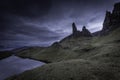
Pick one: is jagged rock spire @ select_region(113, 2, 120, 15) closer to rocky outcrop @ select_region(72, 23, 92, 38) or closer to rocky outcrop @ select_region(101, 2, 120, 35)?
rocky outcrop @ select_region(101, 2, 120, 35)

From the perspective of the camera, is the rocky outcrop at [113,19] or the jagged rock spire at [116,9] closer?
the rocky outcrop at [113,19]

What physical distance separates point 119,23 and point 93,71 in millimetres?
120088

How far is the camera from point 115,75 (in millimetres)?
12656

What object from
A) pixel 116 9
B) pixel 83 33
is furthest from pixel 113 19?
pixel 83 33

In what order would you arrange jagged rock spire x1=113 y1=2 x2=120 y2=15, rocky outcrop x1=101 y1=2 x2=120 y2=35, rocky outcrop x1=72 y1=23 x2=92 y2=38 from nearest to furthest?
rocky outcrop x1=101 y1=2 x2=120 y2=35 → jagged rock spire x1=113 y1=2 x2=120 y2=15 → rocky outcrop x1=72 y1=23 x2=92 y2=38

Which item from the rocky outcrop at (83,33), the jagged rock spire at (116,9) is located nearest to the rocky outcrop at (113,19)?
the jagged rock spire at (116,9)

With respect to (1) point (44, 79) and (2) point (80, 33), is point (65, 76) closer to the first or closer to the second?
(1) point (44, 79)

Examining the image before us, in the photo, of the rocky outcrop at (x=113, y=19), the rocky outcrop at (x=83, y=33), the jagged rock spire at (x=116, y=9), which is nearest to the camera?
the rocky outcrop at (x=113, y=19)

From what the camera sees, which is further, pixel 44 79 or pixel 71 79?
pixel 44 79

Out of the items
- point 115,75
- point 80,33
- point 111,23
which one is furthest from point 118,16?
point 115,75

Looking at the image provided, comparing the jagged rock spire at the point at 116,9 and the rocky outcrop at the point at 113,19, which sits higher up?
the jagged rock spire at the point at 116,9

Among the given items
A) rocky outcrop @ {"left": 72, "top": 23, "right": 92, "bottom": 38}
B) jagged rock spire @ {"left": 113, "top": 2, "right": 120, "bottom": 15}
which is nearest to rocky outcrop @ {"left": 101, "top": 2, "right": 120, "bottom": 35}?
jagged rock spire @ {"left": 113, "top": 2, "right": 120, "bottom": 15}

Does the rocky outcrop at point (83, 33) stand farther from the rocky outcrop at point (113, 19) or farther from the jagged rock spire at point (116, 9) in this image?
the jagged rock spire at point (116, 9)

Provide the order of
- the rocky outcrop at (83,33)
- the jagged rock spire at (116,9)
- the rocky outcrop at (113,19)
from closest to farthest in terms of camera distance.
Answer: the rocky outcrop at (113,19) → the jagged rock spire at (116,9) → the rocky outcrop at (83,33)
